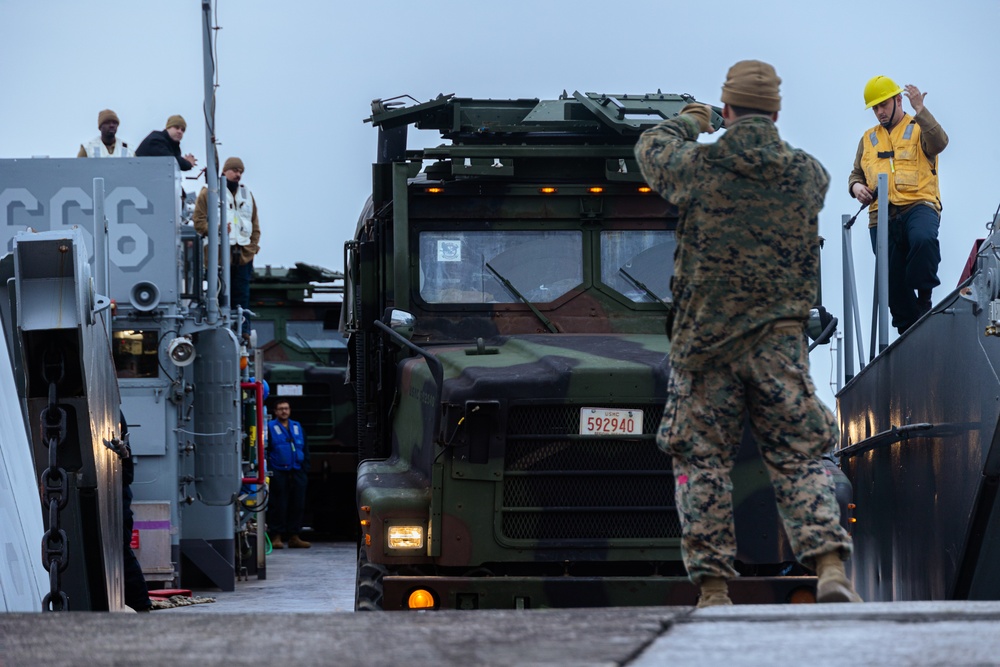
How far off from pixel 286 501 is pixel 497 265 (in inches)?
461

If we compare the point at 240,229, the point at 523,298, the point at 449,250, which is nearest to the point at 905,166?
the point at 523,298

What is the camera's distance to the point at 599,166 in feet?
29.8

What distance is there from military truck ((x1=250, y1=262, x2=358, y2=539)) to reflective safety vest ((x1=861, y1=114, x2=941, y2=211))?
12.1m

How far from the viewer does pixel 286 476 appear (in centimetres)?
1948

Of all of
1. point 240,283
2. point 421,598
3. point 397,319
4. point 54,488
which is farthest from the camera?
point 240,283

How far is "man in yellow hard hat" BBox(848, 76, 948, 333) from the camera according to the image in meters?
9.59

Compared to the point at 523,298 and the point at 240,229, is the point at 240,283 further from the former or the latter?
the point at 523,298

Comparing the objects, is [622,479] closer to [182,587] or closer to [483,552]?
[483,552]

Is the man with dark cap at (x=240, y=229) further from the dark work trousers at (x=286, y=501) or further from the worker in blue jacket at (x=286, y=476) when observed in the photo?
the dark work trousers at (x=286, y=501)

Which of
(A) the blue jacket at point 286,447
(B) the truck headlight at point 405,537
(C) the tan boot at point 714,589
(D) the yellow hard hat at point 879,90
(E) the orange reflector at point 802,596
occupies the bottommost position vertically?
(A) the blue jacket at point 286,447

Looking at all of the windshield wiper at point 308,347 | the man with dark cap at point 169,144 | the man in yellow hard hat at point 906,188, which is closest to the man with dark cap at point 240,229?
the man with dark cap at point 169,144

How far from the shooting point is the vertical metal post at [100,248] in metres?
9.17

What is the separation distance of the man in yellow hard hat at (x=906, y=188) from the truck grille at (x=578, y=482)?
3.07m

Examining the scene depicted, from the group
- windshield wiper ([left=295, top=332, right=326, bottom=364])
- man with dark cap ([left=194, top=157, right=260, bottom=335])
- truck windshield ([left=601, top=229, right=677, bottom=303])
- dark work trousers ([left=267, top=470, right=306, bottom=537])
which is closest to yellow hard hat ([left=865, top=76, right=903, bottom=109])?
truck windshield ([left=601, top=229, right=677, bottom=303])
